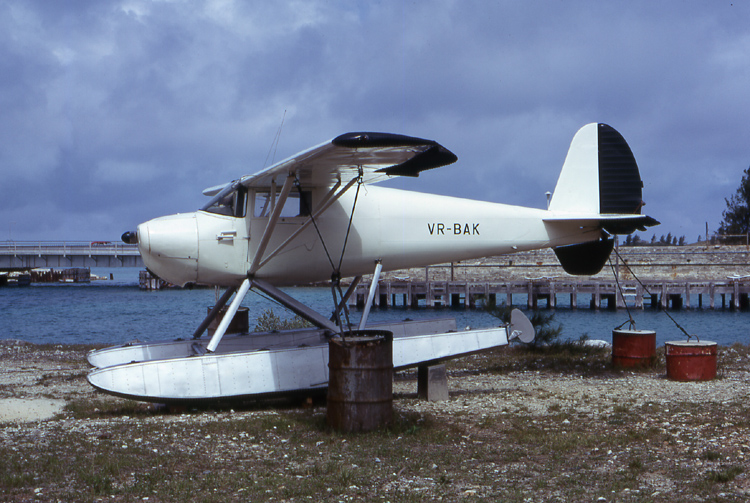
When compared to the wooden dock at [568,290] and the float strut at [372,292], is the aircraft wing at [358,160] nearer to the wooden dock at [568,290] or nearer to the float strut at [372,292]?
the float strut at [372,292]

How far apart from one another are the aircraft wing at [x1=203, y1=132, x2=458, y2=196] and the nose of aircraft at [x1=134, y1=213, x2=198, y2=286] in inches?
43.1

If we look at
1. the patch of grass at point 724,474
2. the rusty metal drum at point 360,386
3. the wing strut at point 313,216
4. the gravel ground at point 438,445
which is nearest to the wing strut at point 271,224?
the wing strut at point 313,216

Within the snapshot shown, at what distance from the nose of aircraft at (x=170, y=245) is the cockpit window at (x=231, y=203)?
371 millimetres

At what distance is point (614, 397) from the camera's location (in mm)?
9000

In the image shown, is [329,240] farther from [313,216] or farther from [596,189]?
[596,189]

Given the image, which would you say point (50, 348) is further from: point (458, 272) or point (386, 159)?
point (458, 272)

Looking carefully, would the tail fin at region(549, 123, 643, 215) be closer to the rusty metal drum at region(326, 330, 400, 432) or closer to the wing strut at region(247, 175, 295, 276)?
the wing strut at region(247, 175, 295, 276)

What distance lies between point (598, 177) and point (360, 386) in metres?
6.90

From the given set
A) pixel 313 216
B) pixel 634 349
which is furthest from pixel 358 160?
pixel 634 349

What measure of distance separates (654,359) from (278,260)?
22.7ft

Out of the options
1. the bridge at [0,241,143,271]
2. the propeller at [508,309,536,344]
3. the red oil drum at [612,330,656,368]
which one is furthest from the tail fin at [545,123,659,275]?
the bridge at [0,241,143,271]

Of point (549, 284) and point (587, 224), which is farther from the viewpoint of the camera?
point (549, 284)

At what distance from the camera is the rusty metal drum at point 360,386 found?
22.8 ft

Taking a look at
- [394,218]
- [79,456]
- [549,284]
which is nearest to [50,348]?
[394,218]
